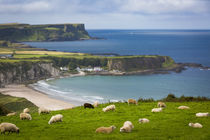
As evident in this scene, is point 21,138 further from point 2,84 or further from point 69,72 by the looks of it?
point 69,72

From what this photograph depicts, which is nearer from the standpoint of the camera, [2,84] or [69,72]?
[2,84]

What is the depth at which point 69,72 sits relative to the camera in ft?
459

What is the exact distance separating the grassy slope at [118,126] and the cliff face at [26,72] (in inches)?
3641

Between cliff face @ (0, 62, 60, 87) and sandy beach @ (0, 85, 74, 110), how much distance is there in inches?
301

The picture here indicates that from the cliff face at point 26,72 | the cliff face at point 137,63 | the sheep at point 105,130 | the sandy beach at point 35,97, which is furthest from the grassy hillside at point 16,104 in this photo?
the cliff face at point 137,63

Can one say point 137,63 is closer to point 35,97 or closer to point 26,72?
point 26,72

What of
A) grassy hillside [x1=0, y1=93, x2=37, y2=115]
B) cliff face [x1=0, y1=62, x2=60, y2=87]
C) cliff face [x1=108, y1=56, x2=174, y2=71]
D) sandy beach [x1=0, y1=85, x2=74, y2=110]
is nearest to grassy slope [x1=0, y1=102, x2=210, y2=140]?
grassy hillside [x1=0, y1=93, x2=37, y2=115]

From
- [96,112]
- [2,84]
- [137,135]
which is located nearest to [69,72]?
[2,84]

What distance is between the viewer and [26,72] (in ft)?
401

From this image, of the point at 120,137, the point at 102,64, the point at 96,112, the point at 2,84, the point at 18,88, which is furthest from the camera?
the point at 102,64

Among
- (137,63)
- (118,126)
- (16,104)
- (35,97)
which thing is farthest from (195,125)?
(137,63)

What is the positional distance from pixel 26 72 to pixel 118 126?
109 meters

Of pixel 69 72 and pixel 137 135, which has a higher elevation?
pixel 137 135

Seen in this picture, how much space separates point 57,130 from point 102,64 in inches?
5228
